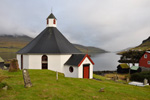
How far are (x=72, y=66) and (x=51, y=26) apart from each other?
13.3 m

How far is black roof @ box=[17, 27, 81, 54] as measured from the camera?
87.2 feet

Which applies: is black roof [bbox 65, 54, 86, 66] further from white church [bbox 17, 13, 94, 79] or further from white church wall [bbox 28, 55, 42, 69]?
white church wall [bbox 28, 55, 42, 69]

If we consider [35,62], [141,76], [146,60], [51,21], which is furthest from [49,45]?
[146,60]

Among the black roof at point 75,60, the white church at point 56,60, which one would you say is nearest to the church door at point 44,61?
the white church at point 56,60

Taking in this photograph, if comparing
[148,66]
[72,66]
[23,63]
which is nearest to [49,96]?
[72,66]

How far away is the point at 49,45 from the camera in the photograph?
27750mm

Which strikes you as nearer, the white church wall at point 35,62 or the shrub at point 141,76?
the white church wall at point 35,62

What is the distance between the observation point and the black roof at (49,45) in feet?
87.2

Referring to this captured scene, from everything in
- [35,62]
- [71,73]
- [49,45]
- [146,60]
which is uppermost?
[49,45]

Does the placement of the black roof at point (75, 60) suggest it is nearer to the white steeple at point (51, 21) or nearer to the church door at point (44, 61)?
the church door at point (44, 61)

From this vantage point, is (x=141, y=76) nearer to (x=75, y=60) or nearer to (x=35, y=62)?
(x=75, y=60)

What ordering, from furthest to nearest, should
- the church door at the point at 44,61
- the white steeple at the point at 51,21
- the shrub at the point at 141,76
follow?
the shrub at the point at 141,76 < the white steeple at the point at 51,21 < the church door at the point at 44,61

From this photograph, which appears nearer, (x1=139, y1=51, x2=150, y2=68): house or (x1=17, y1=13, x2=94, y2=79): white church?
(x1=17, y1=13, x2=94, y2=79): white church

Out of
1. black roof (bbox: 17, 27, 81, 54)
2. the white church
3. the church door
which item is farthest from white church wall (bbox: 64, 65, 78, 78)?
the church door
